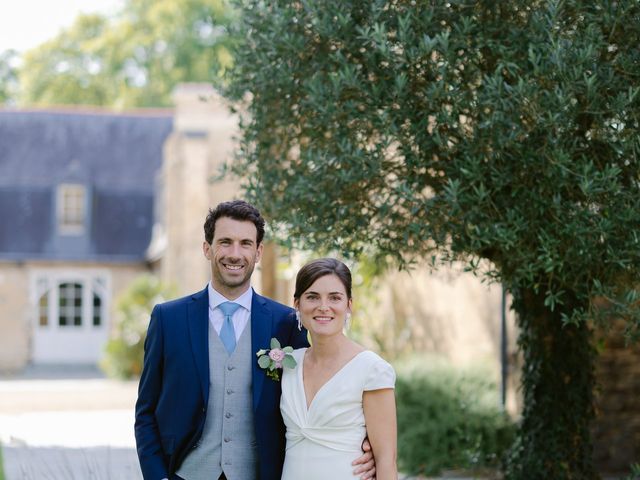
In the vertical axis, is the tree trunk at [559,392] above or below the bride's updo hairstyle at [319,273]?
below

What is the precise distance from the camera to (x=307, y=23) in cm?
626

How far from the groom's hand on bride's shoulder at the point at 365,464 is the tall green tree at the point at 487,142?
2.07 metres

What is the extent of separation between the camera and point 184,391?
3.60 meters

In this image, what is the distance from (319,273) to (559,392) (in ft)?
12.0

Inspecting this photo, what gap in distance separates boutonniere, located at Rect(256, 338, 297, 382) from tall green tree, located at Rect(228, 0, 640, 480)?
1.97 meters

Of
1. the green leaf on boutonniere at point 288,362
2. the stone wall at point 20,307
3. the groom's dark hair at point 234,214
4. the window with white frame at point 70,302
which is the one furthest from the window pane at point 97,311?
the green leaf on boutonniere at point 288,362

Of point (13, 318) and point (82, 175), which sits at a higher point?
point (82, 175)

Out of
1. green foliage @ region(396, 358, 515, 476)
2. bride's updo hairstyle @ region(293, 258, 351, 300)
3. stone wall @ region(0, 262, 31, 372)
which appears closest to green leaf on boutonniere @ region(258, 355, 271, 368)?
bride's updo hairstyle @ region(293, 258, 351, 300)

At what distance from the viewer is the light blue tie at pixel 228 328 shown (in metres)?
3.70

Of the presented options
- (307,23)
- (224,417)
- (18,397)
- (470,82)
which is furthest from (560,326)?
(18,397)

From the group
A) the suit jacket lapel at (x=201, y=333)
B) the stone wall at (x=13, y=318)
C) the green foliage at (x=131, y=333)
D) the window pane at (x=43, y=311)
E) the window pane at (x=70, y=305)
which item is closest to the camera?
the suit jacket lapel at (x=201, y=333)

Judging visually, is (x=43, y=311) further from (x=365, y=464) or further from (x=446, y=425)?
(x=365, y=464)

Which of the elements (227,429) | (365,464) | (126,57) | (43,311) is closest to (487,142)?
(365,464)

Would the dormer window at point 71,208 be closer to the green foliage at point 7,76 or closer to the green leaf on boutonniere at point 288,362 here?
→ the green foliage at point 7,76
